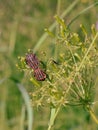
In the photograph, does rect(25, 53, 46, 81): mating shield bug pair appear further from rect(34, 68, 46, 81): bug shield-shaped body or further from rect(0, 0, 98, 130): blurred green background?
rect(0, 0, 98, 130): blurred green background

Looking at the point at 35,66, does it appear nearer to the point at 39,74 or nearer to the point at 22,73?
the point at 39,74

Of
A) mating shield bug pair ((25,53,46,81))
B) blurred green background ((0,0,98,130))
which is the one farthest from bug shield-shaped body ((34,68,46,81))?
blurred green background ((0,0,98,130))

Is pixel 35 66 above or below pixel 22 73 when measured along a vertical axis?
below

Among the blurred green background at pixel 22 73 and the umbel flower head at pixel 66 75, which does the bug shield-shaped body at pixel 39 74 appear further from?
the blurred green background at pixel 22 73

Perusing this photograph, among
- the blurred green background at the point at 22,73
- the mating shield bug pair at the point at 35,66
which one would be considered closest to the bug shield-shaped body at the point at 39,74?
the mating shield bug pair at the point at 35,66

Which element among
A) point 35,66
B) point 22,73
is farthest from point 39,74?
point 22,73

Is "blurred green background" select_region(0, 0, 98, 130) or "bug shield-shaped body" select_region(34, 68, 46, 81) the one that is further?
"blurred green background" select_region(0, 0, 98, 130)

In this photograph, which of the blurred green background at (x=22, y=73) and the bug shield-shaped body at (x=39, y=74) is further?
the blurred green background at (x=22, y=73)
